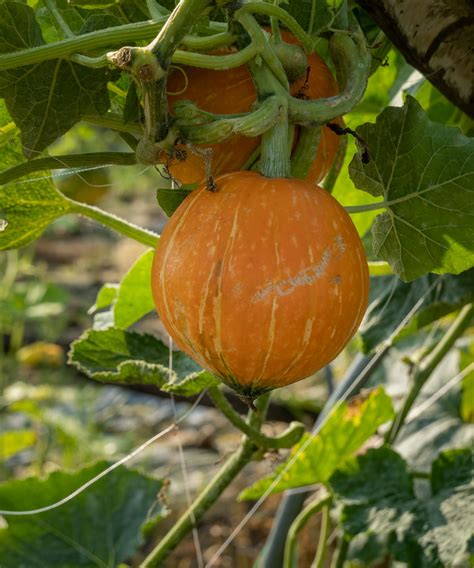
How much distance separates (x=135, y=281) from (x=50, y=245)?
398cm

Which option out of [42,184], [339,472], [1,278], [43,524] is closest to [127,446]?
[1,278]

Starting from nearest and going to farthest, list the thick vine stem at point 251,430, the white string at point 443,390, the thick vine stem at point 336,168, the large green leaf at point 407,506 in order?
1. the thick vine stem at point 336,168
2. the thick vine stem at point 251,430
3. the large green leaf at point 407,506
4. the white string at point 443,390

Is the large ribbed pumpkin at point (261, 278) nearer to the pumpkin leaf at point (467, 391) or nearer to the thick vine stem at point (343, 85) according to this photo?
the thick vine stem at point (343, 85)

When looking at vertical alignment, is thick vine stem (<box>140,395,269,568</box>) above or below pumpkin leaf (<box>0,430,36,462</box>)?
above

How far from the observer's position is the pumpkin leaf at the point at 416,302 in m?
1.25

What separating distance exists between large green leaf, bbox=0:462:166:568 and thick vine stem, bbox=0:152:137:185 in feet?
2.40

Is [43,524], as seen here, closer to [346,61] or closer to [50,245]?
[346,61]

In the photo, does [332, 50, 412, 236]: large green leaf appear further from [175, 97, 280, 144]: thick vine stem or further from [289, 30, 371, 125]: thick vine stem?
[175, 97, 280, 144]: thick vine stem

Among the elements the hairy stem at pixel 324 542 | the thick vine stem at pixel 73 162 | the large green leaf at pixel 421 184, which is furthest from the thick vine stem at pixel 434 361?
the thick vine stem at pixel 73 162

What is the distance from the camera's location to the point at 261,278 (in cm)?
64

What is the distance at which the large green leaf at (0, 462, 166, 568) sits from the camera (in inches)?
56.7

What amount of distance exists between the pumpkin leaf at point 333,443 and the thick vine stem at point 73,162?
67 centimetres

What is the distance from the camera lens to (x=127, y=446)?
3074mm

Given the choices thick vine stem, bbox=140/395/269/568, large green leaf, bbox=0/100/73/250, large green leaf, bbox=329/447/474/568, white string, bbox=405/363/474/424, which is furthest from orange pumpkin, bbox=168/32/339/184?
white string, bbox=405/363/474/424
